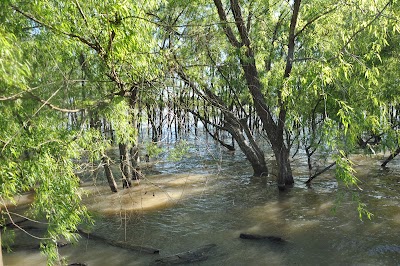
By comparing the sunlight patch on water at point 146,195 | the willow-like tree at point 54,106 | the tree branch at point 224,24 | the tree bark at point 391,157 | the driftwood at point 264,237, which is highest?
the tree branch at point 224,24

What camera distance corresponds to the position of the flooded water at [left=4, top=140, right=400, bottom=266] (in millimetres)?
6781

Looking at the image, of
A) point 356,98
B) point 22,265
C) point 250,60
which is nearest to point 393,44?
point 356,98

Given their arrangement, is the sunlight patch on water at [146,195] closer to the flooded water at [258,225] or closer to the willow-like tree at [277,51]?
the flooded water at [258,225]

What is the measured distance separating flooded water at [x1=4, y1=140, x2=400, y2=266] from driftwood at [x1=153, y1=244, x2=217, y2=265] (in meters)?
0.13

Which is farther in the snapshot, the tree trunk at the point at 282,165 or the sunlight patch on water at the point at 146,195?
the sunlight patch on water at the point at 146,195

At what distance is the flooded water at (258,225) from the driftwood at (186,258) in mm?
134

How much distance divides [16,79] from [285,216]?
23.7ft

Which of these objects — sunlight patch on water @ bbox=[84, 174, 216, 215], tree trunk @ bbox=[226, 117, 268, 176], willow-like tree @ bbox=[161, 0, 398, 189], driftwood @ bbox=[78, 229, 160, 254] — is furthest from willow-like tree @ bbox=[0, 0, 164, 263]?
tree trunk @ bbox=[226, 117, 268, 176]

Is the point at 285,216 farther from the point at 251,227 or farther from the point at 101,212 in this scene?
the point at 101,212

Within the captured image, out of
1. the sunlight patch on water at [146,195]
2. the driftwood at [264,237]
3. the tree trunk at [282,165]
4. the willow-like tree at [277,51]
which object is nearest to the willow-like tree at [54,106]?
the willow-like tree at [277,51]

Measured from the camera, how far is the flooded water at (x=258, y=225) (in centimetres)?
678

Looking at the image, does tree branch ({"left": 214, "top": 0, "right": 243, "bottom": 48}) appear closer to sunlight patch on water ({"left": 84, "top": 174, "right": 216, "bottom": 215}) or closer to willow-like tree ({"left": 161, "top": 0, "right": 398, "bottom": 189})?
willow-like tree ({"left": 161, "top": 0, "right": 398, "bottom": 189})

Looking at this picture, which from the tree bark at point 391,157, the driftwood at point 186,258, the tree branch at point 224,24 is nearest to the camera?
the driftwood at point 186,258

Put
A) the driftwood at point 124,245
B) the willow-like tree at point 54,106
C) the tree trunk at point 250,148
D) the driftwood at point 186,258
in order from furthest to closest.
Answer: the tree trunk at point 250,148 → the driftwood at point 124,245 → the driftwood at point 186,258 → the willow-like tree at point 54,106
